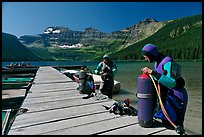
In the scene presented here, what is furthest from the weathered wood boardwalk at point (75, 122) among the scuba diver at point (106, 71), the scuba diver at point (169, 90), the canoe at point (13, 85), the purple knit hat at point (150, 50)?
the canoe at point (13, 85)

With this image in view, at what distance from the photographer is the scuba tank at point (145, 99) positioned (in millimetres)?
3783

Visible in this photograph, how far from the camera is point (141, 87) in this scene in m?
3.83

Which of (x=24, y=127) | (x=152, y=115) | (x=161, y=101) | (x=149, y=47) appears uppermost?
(x=149, y=47)

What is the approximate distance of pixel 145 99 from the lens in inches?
150

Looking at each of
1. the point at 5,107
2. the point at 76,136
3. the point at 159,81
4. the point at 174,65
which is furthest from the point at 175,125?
the point at 5,107

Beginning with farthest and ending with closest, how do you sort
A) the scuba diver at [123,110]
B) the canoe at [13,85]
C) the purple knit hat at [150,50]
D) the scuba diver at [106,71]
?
the canoe at [13,85]
the scuba diver at [106,71]
the scuba diver at [123,110]
the purple knit hat at [150,50]

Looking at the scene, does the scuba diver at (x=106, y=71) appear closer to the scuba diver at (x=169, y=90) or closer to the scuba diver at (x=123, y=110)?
the scuba diver at (x=123, y=110)

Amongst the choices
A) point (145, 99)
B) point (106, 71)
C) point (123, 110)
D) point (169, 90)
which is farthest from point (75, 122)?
point (106, 71)

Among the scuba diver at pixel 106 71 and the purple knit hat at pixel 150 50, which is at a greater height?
the purple knit hat at pixel 150 50

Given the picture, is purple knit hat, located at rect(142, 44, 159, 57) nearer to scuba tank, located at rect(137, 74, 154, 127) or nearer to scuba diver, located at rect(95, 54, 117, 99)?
scuba tank, located at rect(137, 74, 154, 127)

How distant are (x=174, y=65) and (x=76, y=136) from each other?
2.32m

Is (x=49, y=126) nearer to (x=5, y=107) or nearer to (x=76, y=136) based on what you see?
(x=76, y=136)

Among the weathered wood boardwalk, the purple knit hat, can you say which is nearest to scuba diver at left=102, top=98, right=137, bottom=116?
the weathered wood boardwalk

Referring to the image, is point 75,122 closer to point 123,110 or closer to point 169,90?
point 123,110
